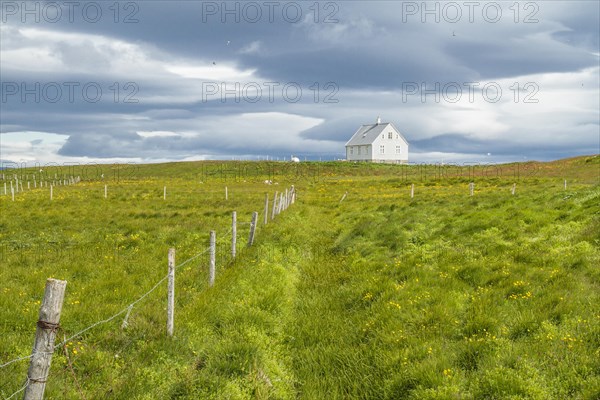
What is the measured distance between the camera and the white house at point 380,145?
106 meters

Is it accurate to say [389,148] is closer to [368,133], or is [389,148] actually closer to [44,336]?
[368,133]

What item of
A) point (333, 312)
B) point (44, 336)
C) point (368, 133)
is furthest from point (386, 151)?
point (44, 336)

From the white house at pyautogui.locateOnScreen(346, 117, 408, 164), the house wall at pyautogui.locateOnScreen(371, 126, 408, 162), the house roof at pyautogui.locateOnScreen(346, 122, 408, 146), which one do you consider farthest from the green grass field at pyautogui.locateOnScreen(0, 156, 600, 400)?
the house roof at pyautogui.locateOnScreen(346, 122, 408, 146)

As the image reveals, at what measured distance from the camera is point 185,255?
1655 centimetres

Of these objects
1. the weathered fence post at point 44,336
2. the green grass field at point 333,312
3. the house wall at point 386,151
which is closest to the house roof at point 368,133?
the house wall at point 386,151

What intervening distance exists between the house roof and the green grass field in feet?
284

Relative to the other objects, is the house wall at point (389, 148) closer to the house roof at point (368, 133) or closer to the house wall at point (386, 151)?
the house wall at point (386, 151)

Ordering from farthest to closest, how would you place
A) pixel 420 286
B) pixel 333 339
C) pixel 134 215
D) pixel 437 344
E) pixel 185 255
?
pixel 134 215 → pixel 185 255 → pixel 420 286 → pixel 333 339 → pixel 437 344

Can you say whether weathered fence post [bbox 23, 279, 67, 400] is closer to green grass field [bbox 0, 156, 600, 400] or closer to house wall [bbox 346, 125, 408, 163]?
green grass field [bbox 0, 156, 600, 400]

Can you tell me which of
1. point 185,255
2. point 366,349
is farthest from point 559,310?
point 185,255

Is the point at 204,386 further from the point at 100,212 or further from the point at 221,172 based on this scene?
the point at 221,172

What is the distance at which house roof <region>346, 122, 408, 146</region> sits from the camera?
105875 mm

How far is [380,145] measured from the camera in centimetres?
10581

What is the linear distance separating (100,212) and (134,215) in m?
2.91
